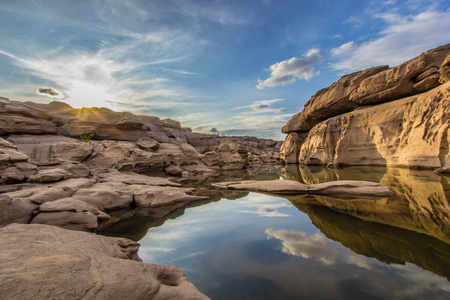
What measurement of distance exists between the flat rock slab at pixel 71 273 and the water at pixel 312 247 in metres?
0.81

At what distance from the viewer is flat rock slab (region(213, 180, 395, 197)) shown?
7051 millimetres

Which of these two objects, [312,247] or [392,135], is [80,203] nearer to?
[312,247]

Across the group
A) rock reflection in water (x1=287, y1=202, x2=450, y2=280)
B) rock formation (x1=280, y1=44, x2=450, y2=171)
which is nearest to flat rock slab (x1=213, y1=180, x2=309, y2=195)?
rock reflection in water (x1=287, y1=202, x2=450, y2=280)

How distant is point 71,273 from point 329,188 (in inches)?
322

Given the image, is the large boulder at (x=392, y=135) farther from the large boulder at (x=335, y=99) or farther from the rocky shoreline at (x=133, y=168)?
the large boulder at (x=335, y=99)

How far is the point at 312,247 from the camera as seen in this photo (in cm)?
368

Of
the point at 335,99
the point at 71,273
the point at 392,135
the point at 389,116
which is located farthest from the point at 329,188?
the point at 335,99

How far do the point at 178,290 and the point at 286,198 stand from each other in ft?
20.5

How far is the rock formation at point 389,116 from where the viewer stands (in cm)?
1204

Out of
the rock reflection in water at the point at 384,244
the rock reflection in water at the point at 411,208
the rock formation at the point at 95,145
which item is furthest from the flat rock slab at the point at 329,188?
the rock formation at the point at 95,145

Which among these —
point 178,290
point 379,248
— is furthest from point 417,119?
point 178,290

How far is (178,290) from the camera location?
2.09 m

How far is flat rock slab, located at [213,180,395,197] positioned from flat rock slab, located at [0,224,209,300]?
6.79 meters

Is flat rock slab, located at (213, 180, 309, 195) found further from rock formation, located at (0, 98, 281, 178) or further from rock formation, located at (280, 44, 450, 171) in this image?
rock formation, located at (280, 44, 450, 171)
